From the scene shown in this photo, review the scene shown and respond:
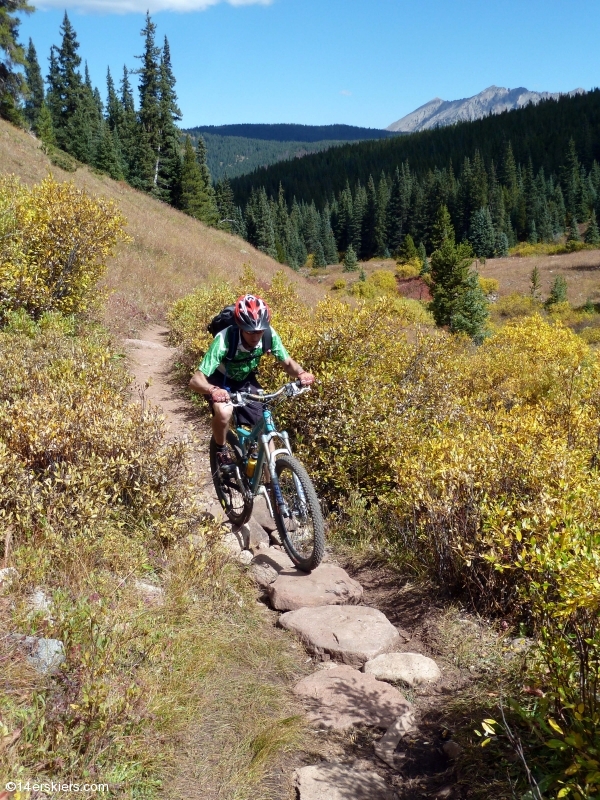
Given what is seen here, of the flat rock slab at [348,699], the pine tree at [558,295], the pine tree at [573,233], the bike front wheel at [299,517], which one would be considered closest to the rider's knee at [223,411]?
the bike front wheel at [299,517]

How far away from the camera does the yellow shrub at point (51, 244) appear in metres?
9.55

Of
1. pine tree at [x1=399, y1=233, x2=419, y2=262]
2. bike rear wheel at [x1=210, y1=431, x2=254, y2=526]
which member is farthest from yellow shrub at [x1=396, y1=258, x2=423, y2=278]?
bike rear wheel at [x1=210, y1=431, x2=254, y2=526]

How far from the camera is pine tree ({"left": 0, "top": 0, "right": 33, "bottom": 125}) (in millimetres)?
25938

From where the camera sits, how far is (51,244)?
1030cm

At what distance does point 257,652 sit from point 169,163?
49.2m

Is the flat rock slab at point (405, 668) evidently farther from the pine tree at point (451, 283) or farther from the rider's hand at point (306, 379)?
the pine tree at point (451, 283)

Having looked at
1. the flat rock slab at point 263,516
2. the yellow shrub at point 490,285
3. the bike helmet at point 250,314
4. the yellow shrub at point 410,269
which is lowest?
the flat rock slab at point 263,516

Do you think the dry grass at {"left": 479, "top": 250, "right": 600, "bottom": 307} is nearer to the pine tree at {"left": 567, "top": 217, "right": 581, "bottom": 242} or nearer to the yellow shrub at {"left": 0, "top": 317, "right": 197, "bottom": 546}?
the pine tree at {"left": 567, "top": 217, "right": 581, "bottom": 242}

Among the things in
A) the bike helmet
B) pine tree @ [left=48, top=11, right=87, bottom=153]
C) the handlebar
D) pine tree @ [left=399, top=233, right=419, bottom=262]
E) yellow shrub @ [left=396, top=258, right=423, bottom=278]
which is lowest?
the handlebar

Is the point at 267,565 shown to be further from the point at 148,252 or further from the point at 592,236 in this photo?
the point at 592,236

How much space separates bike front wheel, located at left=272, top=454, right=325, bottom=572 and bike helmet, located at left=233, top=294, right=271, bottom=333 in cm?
112

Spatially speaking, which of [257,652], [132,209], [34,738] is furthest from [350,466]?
[132,209]

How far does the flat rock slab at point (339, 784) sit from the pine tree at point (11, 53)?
31346 millimetres

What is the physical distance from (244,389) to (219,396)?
623 mm
